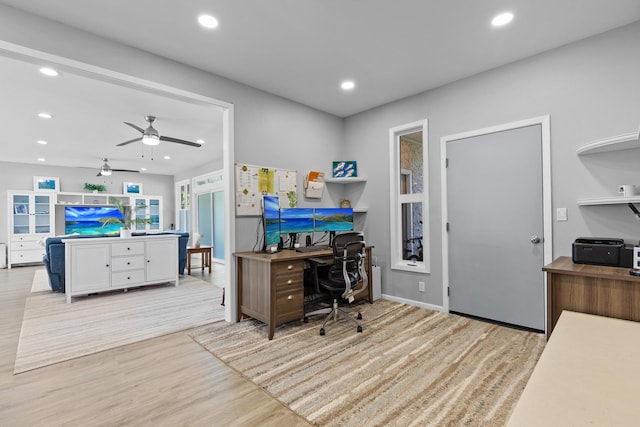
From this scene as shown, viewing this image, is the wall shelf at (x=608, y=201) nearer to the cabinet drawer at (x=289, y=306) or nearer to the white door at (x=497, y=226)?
the white door at (x=497, y=226)

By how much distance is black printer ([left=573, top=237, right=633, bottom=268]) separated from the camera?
6.94 ft

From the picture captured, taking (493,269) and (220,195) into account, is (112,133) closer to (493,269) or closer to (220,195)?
(220,195)

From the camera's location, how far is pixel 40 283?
17.3ft

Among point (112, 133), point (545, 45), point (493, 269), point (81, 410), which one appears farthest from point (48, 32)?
point (493, 269)

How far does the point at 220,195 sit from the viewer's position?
7.71 metres

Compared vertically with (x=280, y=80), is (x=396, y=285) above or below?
below

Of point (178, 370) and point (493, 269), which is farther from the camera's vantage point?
point (493, 269)

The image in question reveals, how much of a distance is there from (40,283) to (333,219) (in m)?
5.39

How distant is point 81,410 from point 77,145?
5.78 m

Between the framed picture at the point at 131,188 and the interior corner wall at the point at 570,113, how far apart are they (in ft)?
29.1

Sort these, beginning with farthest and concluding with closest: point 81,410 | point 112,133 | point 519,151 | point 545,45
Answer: point 112,133 → point 519,151 → point 545,45 → point 81,410

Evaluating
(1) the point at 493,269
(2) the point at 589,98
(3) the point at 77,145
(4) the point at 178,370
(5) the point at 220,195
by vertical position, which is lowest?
(4) the point at 178,370

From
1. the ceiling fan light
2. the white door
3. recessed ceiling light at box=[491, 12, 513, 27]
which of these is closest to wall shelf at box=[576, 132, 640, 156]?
the white door

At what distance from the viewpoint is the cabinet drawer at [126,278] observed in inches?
177
